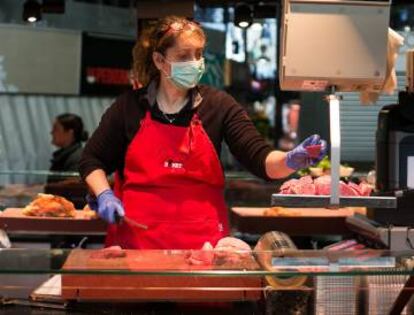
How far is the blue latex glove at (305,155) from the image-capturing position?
2127 mm

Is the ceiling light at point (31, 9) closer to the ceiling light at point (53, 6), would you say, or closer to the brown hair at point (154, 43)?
the ceiling light at point (53, 6)

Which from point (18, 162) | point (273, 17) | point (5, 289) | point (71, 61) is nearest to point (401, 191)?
point (5, 289)

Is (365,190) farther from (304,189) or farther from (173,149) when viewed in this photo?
(173,149)

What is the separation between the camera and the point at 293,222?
15.1ft

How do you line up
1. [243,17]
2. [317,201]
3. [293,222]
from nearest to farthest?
1. [317,201]
2. [293,222]
3. [243,17]

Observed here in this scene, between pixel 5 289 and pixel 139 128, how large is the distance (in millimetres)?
712

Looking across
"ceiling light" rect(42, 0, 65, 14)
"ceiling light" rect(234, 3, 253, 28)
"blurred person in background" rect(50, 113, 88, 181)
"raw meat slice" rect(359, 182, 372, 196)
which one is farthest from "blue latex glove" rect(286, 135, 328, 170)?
"ceiling light" rect(42, 0, 65, 14)

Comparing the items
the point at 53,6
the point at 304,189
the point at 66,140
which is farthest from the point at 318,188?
the point at 53,6

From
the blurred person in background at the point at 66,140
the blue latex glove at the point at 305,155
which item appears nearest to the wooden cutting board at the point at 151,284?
the blue latex glove at the point at 305,155

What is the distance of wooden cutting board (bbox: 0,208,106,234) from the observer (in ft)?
13.2

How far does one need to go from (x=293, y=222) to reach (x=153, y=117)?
219cm

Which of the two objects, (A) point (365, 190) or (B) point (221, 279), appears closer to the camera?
(B) point (221, 279)

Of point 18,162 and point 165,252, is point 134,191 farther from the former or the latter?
point 18,162

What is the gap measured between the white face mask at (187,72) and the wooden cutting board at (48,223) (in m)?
1.71
